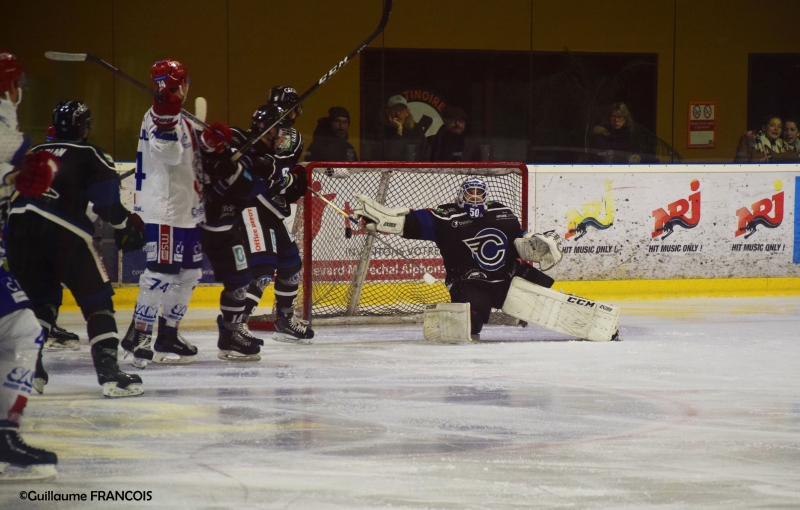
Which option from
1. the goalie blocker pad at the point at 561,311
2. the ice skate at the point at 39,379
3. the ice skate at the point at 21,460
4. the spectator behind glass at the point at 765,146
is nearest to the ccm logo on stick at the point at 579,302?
the goalie blocker pad at the point at 561,311

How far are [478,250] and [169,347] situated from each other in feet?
5.75

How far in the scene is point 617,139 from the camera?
8.70 meters

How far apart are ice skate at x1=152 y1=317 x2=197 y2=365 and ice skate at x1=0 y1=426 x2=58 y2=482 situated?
2.03 metres

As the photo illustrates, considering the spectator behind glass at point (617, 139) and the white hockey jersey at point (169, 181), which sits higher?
the spectator behind glass at point (617, 139)

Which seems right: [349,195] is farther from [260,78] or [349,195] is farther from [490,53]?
[490,53]

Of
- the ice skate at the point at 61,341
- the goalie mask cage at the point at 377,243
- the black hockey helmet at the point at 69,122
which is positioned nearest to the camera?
the black hockey helmet at the point at 69,122

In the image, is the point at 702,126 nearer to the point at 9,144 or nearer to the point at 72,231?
the point at 72,231

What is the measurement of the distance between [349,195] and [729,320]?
244 cm

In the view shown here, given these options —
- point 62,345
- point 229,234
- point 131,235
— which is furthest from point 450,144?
point 131,235

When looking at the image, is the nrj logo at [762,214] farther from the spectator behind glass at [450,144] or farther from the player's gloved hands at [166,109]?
the player's gloved hands at [166,109]

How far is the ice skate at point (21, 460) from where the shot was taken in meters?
2.96

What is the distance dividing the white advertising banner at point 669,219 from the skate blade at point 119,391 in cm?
403

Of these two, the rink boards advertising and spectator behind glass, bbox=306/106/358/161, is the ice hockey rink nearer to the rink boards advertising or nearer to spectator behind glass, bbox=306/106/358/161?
the rink boards advertising

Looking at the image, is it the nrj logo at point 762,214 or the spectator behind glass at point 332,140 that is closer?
the nrj logo at point 762,214
